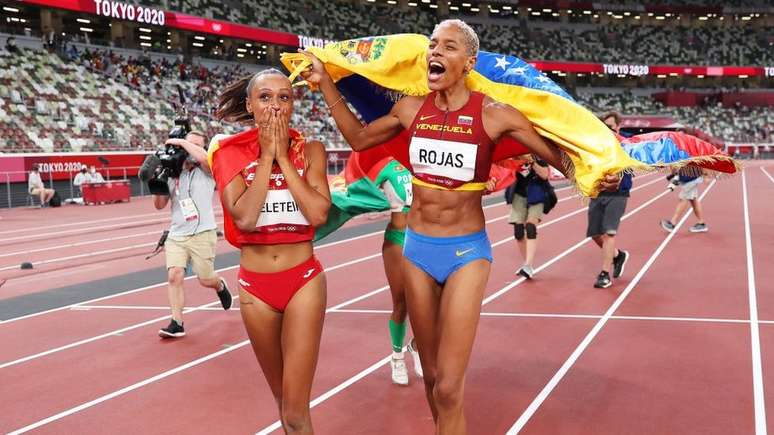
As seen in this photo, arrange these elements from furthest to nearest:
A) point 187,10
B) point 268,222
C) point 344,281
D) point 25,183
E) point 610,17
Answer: point 610,17 < point 187,10 < point 25,183 < point 344,281 < point 268,222

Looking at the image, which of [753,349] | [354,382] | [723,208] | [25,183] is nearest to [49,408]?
[354,382]

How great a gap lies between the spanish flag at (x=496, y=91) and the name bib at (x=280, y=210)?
0.90 metres

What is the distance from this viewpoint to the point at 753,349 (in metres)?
5.99

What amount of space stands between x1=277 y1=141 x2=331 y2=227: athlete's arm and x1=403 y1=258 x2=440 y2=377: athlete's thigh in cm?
70

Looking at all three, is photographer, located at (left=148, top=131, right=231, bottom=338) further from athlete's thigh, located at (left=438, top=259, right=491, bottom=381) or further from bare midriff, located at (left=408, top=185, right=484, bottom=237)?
athlete's thigh, located at (left=438, top=259, right=491, bottom=381)

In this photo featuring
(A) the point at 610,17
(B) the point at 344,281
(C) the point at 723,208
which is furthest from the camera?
(A) the point at 610,17

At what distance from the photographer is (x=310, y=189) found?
10.8 ft

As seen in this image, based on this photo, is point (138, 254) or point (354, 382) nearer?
point (354, 382)

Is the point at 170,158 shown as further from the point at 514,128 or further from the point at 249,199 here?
the point at 514,128

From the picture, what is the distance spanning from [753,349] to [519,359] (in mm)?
2107

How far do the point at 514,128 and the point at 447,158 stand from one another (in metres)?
0.42

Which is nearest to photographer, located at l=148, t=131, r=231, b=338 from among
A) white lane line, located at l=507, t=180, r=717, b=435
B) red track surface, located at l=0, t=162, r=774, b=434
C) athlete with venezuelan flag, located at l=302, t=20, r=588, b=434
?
red track surface, located at l=0, t=162, r=774, b=434

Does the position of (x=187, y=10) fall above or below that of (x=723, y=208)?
above

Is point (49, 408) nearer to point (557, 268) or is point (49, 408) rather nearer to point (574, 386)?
point (574, 386)
